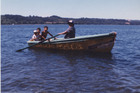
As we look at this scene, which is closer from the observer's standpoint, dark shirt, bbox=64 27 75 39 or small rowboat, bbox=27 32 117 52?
small rowboat, bbox=27 32 117 52

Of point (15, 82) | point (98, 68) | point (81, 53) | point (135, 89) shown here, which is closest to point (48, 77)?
point (15, 82)

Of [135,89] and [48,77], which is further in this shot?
[48,77]

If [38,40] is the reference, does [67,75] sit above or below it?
below

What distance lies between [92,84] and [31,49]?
9.66 metres

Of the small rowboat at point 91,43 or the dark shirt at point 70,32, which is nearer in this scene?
the small rowboat at point 91,43

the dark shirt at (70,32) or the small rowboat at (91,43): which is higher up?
the dark shirt at (70,32)

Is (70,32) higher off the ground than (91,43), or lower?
higher

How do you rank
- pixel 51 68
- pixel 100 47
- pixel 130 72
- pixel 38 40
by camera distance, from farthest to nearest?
pixel 38 40 < pixel 100 47 < pixel 51 68 < pixel 130 72

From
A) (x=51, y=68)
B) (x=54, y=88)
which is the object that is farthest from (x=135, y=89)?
(x=51, y=68)

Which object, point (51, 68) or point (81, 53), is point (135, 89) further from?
point (81, 53)

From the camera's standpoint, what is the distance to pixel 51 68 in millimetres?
8680

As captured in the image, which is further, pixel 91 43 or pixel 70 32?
pixel 70 32

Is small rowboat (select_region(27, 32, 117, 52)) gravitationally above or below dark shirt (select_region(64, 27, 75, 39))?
→ below

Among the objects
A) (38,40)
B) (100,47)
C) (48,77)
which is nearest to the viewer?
(48,77)
